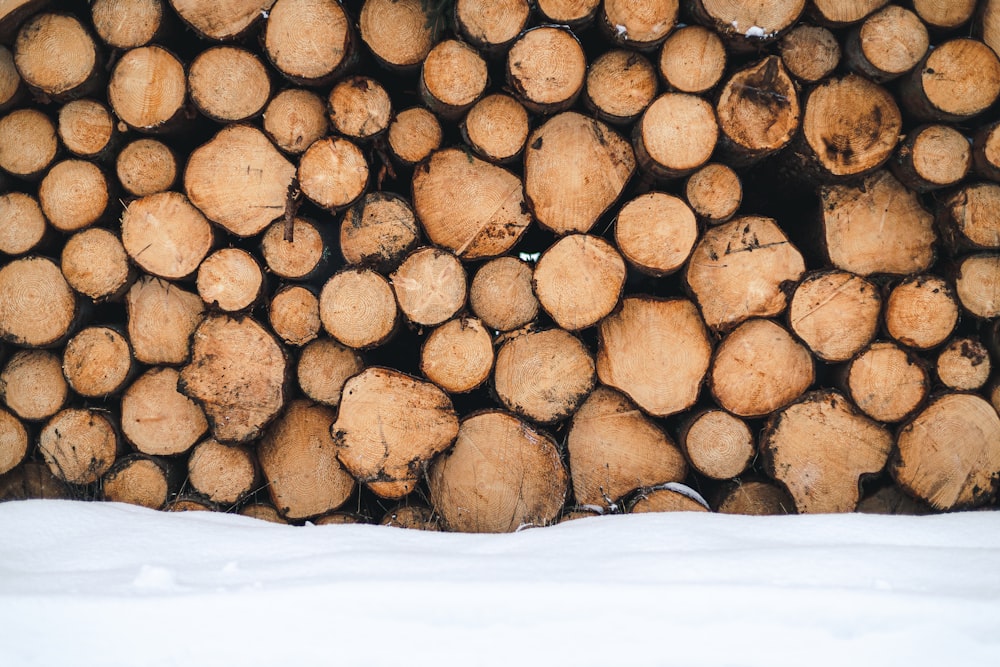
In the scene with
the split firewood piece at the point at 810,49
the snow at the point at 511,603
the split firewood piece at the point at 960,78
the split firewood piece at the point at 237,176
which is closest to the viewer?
the snow at the point at 511,603

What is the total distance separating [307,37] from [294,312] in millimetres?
880

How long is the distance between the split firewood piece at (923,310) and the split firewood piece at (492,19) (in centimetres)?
146

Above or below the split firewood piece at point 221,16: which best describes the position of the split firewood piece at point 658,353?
below

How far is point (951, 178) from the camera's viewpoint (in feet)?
6.66

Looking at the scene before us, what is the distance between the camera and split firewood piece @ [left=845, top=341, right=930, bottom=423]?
6.88 ft

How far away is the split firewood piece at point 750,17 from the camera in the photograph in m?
1.98

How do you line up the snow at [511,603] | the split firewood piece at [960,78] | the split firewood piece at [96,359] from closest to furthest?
the snow at [511,603] → the split firewood piece at [960,78] → the split firewood piece at [96,359]

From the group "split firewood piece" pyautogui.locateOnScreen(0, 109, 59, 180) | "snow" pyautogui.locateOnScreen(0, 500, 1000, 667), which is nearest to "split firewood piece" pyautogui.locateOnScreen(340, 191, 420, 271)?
"snow" pyautogui.locateOnScreen(0, 500, 1000, 667)

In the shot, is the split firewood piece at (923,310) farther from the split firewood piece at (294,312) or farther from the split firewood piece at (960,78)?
the split firewood piece at (294,312)

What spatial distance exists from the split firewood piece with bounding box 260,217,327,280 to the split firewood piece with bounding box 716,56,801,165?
1.38 m

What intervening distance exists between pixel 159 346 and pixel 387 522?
1.01 m

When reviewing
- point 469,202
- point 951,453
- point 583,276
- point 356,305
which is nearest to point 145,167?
point 356,305

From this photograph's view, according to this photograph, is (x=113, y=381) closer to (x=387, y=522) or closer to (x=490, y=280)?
(x=387, y=522)

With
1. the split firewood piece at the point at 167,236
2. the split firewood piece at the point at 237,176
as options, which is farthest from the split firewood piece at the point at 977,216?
the split firewood piece at the point at 167,236
